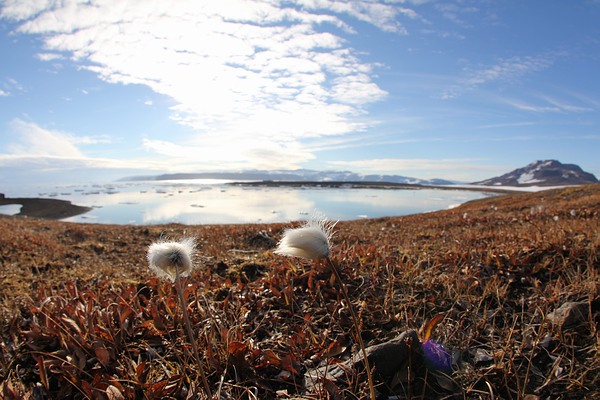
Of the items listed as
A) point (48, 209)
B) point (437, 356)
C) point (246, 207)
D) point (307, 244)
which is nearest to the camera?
point (307, 244)

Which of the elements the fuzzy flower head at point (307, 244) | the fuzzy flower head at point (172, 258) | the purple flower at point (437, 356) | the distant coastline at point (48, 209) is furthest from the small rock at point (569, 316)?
the distant coastline at point (48, 209)

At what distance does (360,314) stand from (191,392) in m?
1.72

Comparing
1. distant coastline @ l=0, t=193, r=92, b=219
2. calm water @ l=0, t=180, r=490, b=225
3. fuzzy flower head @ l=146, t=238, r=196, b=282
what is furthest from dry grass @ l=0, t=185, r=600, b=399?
distant coastline @ l=0, t=193, r=92, b=219

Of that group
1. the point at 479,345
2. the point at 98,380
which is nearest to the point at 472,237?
the point at 479,345

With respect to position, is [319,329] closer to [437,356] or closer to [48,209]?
[437,356]

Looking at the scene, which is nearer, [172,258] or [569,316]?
[172,258]

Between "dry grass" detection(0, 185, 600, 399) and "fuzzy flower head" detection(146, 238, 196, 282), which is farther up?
"fuzzy flower head" detection(146, 238, 196, 282)

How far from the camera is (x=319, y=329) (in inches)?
131

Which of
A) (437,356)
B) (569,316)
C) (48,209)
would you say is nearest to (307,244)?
(437,356)

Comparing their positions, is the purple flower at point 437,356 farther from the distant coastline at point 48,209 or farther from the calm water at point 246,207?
the distant coastline at point 48,209

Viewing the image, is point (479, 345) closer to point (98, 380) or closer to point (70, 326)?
point (98, 380)

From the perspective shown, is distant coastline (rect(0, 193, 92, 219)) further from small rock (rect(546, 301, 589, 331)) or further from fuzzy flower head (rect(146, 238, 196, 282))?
small rock (rect(546, 301, 589, 331))

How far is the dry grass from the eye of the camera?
2.53 metres

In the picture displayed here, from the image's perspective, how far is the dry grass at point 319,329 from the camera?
2531mm
